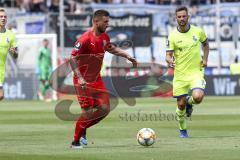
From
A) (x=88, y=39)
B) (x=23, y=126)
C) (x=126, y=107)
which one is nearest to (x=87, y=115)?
(x=88, y=39)

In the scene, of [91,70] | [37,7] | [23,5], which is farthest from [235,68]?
[91,70]

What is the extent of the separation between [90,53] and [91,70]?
42 centimetres

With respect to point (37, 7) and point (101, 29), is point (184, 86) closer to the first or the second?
point (101, 29)

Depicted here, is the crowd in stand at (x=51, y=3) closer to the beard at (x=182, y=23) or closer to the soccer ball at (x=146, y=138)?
the beard at (x=182, y=23)

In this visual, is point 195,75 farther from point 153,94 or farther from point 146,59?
point 146,59

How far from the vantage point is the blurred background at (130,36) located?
1476 inches

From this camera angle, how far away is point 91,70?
48.9 ft

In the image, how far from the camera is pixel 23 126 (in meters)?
20.6

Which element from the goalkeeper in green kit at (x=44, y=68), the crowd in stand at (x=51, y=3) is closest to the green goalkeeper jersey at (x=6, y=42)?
the goalkeeper in green kit at (x=44, y=68)

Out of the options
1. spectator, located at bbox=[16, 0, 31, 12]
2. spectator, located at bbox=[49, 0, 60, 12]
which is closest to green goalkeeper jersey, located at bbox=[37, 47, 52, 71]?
spectator, located at bbox=[16, 0, 31, 12]

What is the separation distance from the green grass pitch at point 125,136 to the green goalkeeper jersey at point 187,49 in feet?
4.50

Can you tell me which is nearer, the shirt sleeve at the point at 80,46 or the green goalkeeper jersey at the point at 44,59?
the shirt sleeve at the point at 80,46

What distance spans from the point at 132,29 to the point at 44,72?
23.8 ft

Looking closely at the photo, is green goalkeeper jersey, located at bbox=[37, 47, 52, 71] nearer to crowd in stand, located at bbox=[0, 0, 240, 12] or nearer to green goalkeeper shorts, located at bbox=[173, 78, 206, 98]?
crowd in stand, located at bbox=[0, 0, 240, 12]
